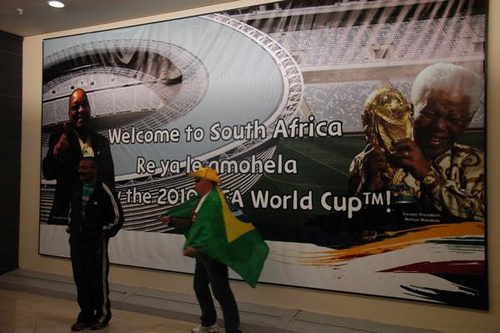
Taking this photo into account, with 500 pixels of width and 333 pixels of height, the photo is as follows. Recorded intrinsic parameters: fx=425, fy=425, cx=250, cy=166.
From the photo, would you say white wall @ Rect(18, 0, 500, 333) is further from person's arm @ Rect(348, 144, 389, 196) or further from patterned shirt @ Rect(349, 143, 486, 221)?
person's arm @ Rect(348, 144, 389, 196)

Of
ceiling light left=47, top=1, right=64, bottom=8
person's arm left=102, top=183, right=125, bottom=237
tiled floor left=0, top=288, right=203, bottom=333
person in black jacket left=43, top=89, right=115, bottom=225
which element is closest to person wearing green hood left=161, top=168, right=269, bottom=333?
tiled floor left=0, top=288, right=203, bottom=333

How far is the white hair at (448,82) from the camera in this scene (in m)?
3.26

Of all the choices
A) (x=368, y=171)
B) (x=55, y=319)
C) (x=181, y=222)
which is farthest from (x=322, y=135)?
(x=55, y=319)

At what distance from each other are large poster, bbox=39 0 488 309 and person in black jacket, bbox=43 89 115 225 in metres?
0.21

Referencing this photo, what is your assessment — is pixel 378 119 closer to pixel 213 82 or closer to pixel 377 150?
pixel 377 150

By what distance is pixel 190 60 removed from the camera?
14.0ft

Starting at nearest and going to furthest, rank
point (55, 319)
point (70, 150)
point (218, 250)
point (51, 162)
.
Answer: point (218, 250) → point (55, 319) → point (70, 150) → point (51, 162)

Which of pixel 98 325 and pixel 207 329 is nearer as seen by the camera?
pixel 207 329

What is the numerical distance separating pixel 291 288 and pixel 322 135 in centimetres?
139

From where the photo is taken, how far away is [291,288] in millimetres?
3807

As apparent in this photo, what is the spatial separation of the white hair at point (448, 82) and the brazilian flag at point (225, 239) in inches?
66.1

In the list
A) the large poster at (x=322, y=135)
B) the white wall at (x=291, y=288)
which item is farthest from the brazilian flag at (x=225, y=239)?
the white wall at (x=291, y=288)

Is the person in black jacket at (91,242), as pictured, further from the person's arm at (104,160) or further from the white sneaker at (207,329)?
the person's arm at (104,160)

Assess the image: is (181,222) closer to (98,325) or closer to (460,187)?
(98,325)
